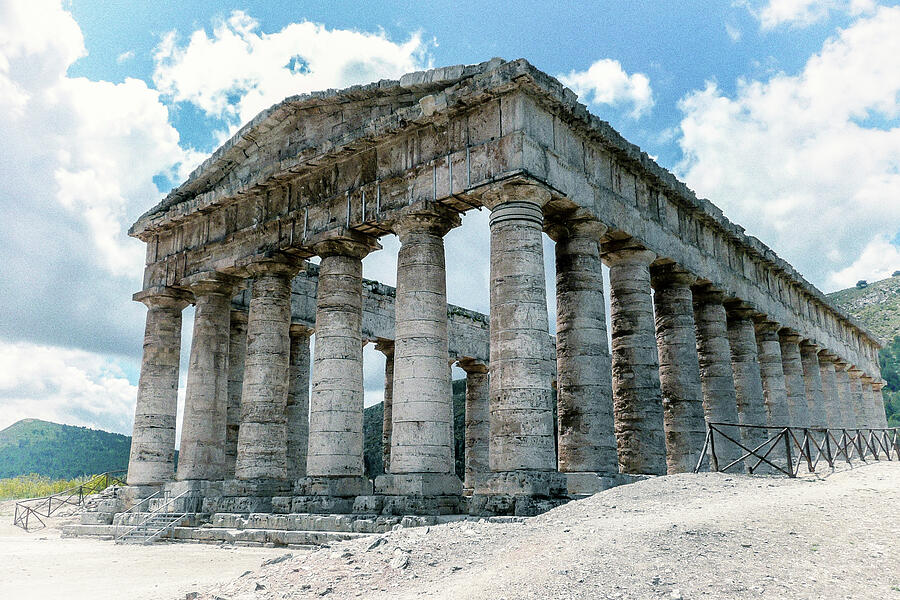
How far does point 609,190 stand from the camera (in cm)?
1966

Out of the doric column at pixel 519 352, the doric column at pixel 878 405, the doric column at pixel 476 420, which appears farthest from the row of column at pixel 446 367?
the doric column at pixel 878 405

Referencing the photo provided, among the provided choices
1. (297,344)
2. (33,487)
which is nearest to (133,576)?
(297,344)

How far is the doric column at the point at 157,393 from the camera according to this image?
78.6 feet

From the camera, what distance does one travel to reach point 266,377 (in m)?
21.3

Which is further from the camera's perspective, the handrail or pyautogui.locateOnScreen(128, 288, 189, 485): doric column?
pyautogui.locateOnScreen(128, 288, 189, 485): doric column

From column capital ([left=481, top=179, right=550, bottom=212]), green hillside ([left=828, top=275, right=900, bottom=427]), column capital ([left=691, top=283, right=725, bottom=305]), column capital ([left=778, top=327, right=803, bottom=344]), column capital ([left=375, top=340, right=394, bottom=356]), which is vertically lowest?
column capital ([left=375, top=340, right=394, bottom=356])

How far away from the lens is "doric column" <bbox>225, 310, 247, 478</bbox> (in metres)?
26.8

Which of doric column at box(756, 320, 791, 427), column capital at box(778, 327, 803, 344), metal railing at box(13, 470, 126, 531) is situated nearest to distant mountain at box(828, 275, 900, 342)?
column capital at box(778, 327, 803, 344)

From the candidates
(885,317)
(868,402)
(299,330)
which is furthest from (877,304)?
(299,330)

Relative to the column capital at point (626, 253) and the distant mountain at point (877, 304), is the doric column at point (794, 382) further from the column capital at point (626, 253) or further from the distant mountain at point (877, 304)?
the distant mountain at point (877, 304)

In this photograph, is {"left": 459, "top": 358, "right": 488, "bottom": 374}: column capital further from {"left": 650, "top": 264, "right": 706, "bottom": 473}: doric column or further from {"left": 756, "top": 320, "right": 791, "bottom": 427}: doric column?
{"left": 756, "top": 320, "right": 791, "bottom": 427}: doric column

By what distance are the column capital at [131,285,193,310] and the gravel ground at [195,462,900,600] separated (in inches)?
651

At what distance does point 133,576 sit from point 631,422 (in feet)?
41.5

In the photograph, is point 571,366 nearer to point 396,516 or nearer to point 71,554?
point 396,516
